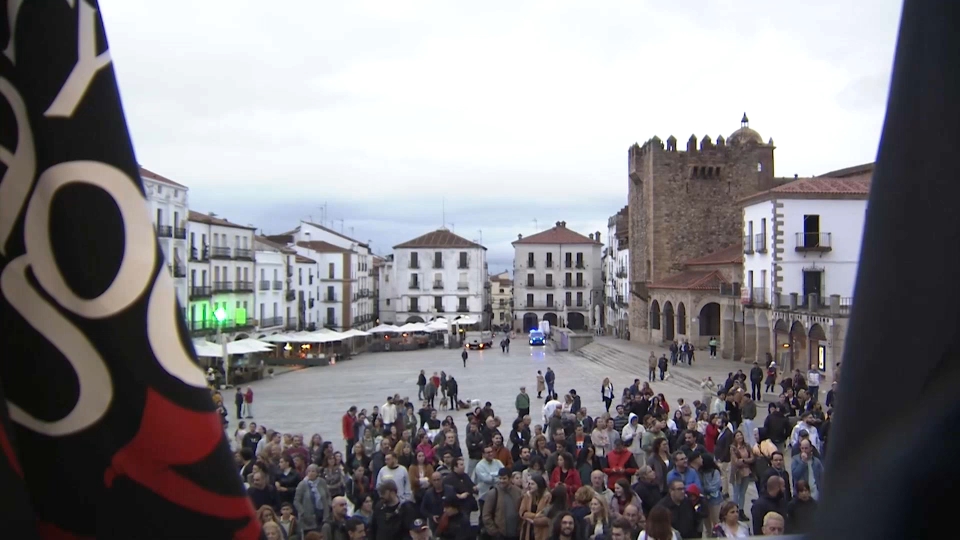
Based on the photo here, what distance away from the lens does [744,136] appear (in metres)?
46.1

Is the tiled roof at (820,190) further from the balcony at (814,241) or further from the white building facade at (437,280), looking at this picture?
the white building facade at (437,280)

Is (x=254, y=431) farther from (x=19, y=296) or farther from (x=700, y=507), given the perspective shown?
(x=19, y=296)

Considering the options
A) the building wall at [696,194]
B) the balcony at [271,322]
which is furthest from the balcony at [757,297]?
the balcony at [271,322]

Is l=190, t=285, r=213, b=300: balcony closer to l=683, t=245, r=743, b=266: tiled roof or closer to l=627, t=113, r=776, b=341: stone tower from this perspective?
l=627, t=113, r=776, b=341: stone tower

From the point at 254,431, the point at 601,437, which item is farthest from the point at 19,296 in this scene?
the point at 254,431

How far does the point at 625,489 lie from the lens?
24.1ft

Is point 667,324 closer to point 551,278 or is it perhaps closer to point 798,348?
point 798,348

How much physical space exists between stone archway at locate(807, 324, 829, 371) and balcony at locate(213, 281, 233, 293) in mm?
28012

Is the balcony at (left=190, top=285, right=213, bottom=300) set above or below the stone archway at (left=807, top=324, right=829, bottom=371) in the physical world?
above

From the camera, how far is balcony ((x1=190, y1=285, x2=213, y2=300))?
36.9m

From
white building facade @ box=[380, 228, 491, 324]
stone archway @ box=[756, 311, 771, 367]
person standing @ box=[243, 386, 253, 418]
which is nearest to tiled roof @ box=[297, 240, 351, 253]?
white building facade @ box=[380, 228, 491, 324]

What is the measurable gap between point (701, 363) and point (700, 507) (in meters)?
24.6

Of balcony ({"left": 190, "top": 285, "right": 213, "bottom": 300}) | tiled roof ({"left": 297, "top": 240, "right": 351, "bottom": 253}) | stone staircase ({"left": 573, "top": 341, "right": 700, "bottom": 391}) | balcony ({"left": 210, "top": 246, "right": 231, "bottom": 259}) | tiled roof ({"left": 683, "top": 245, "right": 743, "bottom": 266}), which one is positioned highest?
tiled roof ({"left": 297, "top": 240, "right": 351, "bottom": 253})

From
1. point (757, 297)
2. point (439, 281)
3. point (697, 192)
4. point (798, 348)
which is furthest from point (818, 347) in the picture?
point (439, 281)
